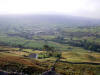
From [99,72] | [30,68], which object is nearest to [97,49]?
[99,72]

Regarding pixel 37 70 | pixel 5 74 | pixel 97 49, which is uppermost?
pixel 5 74

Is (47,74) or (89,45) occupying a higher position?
(47,74)

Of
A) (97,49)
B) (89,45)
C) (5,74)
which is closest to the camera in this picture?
(5,74)

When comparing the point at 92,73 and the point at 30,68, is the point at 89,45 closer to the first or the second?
the point at 92,73

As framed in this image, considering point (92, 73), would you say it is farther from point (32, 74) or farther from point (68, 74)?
point (32, 74)

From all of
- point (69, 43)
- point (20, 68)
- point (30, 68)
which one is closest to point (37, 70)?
point (30, 68)

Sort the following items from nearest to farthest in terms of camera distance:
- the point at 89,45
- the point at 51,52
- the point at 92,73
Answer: the point at 92,73 → the point at 51,52 → the point at 89,45

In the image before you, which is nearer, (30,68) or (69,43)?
(30,68)

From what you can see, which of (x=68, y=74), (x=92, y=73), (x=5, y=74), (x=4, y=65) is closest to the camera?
(x=5, y=74)

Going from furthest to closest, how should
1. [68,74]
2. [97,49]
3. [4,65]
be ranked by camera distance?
[97,49]
[68,74]
[4,65]
